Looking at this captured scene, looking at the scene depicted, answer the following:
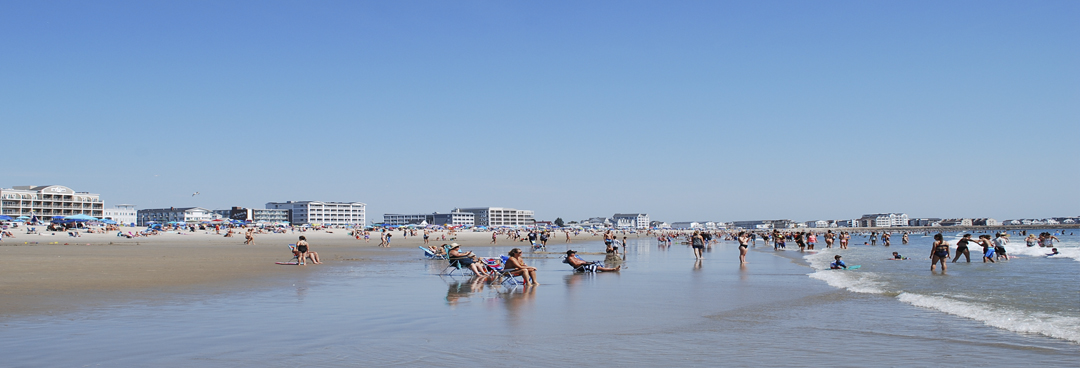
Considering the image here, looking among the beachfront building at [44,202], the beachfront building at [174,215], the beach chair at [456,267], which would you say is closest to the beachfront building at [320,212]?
the beachfront building at [174,215]

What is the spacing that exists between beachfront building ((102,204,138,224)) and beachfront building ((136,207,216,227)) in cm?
509

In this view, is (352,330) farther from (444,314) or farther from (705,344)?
(705,344)

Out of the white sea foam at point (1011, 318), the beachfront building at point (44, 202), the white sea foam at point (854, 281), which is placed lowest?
the white sea foam at point (854, 281)

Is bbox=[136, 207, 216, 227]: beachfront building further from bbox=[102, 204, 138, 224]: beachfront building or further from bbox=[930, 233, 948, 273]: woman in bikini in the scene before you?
Result: bbox=[930, 233, 948, 273]: woman in bikini

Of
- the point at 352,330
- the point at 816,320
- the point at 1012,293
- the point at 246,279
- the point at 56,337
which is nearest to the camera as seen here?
the point at 56,337

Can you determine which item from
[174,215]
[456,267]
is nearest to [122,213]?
[174,215]

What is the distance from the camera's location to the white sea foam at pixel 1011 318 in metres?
7.41

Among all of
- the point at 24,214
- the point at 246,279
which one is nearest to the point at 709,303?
the point at 246,279

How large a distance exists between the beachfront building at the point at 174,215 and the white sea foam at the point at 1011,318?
5689 inches

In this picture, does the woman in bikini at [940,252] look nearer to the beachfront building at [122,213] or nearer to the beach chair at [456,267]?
the beach chair at [456,267]

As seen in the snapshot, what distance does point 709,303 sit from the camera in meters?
10.1

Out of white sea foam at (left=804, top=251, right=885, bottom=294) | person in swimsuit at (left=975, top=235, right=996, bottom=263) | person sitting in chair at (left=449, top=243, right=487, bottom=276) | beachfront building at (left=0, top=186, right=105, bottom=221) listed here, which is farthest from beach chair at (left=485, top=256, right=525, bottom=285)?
beachfront building at (left=0, top=186, right=105, bottom=221)

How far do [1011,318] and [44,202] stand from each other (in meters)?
132

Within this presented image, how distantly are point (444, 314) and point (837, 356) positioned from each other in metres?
4.62
